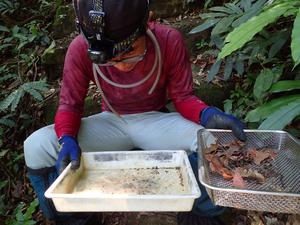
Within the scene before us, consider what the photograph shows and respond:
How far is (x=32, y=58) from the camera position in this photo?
3578mm

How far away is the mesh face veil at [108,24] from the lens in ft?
5.73

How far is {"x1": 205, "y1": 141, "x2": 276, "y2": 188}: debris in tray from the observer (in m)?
1.67

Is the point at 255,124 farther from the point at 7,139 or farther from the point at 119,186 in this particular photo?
the point at 7,139

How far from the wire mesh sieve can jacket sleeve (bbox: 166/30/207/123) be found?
12.7 inches

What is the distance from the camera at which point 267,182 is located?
165cm

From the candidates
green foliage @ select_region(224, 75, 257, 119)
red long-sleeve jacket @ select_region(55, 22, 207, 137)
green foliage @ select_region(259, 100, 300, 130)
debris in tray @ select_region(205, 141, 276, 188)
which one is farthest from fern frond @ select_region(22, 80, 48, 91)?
green foliage @ select_region(259, 100, 300, 130)

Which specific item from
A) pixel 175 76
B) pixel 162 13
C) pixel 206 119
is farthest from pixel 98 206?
pixel 162 13

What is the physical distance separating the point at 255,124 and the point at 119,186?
3.04ft

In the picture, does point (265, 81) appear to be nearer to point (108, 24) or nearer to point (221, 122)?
point (221, 122)

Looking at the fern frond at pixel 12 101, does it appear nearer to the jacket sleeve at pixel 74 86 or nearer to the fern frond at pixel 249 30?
the jacket sleeve at pixel 74 86

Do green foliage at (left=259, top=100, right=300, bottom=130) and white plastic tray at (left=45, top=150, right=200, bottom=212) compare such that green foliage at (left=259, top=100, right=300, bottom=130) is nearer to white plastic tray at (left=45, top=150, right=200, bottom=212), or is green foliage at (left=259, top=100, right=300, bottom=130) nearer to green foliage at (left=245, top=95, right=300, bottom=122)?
green foliage at (left=245, top=95, right=300, bottom=122)

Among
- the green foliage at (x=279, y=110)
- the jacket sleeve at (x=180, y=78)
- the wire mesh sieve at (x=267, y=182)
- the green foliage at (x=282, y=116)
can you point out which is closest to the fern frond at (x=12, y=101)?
the jacket sleeve at (x=180, y=78)

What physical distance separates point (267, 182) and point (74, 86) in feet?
3.81

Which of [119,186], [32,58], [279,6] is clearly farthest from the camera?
[32,58]
